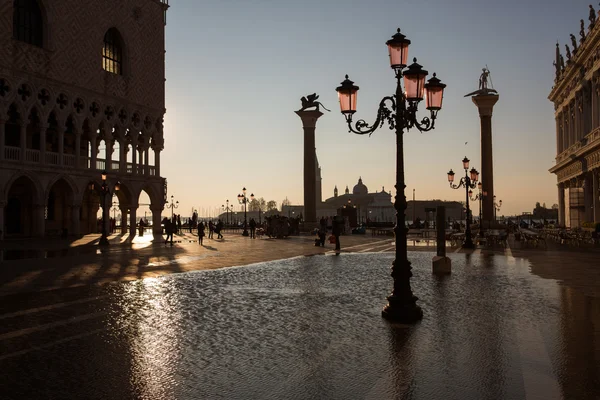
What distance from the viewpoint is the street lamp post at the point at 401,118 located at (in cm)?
863

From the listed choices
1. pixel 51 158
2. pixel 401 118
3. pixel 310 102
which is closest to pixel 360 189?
pixel 310 102

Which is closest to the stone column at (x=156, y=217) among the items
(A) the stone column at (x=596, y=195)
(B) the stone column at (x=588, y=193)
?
(A) the stone column at (x=596, y=195)

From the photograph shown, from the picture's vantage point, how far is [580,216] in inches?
1863

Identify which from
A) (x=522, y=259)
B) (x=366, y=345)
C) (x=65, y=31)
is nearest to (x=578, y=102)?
(x=522, y=259)

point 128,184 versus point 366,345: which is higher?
point 128,184

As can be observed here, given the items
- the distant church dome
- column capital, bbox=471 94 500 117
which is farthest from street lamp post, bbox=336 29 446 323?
the distant church dome

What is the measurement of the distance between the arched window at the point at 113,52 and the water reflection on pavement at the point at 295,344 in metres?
34.1

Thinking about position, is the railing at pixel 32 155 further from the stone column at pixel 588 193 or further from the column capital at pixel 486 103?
the stone column at pixel 588 193

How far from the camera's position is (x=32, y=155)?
35156 mm

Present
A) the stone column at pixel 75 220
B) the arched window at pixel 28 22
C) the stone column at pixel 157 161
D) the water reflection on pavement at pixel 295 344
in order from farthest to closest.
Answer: the stone column at pixel 157 161
the stone column at pixel 75 220
the arched window at pixel 28 22
the water reflection on pavement at pixel 295 344

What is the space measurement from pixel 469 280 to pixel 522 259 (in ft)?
25.2

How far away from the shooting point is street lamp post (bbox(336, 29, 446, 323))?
8.63 m

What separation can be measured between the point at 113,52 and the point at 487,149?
31.9 m

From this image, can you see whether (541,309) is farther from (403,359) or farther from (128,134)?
(128,134)
